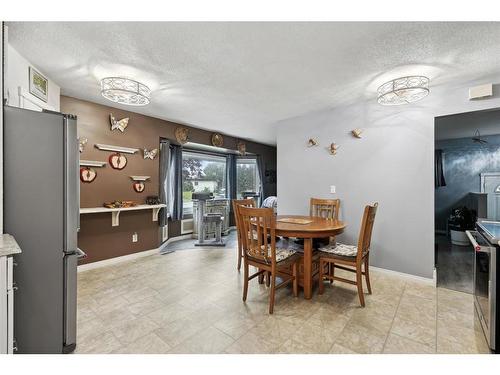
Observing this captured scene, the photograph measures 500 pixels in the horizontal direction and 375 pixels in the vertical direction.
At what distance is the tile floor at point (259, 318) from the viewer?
167 cm

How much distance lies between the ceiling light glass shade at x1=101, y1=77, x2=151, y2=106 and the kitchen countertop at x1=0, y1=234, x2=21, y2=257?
169 centimetres

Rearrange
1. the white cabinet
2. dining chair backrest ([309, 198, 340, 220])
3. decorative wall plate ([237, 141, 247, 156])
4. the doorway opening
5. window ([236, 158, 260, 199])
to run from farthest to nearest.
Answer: window ([236, 158, 260, 199]) < decorative wall plate ([237, 141, 247, 156]) < the doorway opening < dining chair backrest ([309, 198, 340, 220]) < the white cabinet

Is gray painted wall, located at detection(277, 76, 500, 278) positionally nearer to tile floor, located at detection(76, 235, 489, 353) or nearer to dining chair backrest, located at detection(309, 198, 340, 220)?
dining chair backrest, located at detection(309, 198, 340, 220)

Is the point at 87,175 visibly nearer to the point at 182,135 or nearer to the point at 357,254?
the point at 182,135

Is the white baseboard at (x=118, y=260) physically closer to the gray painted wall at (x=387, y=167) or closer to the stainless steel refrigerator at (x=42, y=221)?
the stainless steel refrigerator at (x=42, y=221)

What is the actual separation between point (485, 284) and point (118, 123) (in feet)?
14.8

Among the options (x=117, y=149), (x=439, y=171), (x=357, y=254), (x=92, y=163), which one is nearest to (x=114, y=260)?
(x=92, y=163)

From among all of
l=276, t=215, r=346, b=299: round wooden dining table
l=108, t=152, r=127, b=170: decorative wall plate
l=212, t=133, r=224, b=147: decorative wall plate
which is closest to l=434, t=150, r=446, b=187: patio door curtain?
l=276, t=215, r=346, b=299: round wooden dining table

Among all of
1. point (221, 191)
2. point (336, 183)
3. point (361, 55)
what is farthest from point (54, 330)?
point (221, 191)

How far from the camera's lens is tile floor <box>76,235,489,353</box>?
5.47 ft

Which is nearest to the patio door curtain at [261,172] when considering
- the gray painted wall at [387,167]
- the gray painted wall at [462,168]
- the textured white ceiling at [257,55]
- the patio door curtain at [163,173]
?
the gray painted wall at [387,167]

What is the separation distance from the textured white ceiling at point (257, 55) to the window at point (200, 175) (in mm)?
2503
